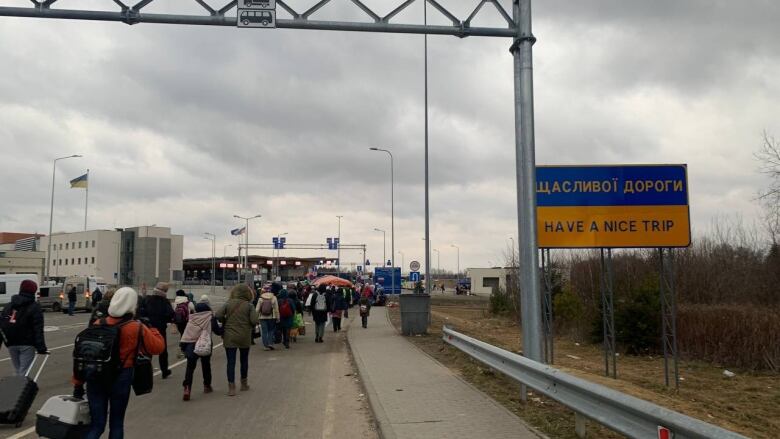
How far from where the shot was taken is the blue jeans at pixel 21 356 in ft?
26.9

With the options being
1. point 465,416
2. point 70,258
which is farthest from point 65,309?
point 70,258

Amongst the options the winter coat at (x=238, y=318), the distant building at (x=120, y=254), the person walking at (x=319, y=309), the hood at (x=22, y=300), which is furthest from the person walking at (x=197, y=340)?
the distant building at (x=120, y=254)

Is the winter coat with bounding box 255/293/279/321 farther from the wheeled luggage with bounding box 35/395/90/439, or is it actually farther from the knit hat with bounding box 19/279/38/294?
the wheeled luggage with bounding box 35/395/90/439

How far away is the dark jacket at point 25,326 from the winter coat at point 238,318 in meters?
2.53

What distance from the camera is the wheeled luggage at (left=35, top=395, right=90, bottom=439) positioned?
16.1 ft

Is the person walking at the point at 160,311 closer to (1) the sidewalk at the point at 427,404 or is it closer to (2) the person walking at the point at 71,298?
(1) the sidewalk at the point at 427,404

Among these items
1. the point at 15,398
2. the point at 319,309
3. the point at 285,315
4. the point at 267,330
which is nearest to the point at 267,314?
the point at 267,330

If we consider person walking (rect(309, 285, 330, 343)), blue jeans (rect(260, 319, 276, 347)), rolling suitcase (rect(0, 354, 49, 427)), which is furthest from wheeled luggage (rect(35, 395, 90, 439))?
person walking (rect(309, 285, 330, 343))

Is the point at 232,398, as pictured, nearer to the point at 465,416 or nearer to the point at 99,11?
the point at 465,416

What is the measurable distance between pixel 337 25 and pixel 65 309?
3352cm

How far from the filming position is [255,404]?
8859 mm

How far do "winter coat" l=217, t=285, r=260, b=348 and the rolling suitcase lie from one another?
294 centimetres

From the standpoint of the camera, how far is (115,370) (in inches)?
198

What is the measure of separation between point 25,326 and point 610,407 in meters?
7.28
